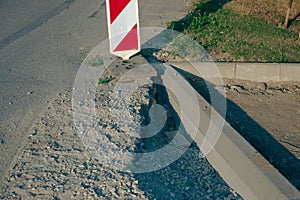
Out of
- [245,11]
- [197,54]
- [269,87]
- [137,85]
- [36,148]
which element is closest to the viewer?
[36,148]

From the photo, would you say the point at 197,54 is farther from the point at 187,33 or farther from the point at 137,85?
the point at 137,85

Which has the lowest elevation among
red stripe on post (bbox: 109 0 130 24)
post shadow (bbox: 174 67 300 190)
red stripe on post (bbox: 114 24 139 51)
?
post shadow (bbox: 174 67 300 190)

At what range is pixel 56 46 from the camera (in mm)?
7074

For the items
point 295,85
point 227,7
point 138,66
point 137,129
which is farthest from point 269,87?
point 227,7

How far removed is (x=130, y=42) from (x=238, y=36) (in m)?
2.91

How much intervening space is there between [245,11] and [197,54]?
3.17 meters

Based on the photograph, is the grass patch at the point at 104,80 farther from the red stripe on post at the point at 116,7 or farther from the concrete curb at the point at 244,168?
the concrete curb at the point at 244,168

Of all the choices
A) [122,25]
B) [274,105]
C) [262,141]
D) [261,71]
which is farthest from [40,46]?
[262,141]

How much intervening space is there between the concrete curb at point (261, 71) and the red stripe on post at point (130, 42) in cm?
139

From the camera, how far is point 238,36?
762 centimetres

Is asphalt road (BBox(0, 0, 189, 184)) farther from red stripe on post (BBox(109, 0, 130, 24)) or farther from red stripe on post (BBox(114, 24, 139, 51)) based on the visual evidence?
red stripe on post (BBox(109, 0, 130, 24))

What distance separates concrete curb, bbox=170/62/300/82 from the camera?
6.17 metres

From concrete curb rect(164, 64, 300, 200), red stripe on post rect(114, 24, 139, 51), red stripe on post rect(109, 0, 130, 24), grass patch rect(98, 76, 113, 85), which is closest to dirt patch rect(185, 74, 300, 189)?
concrete curb rect(164, 64, 300, 200)

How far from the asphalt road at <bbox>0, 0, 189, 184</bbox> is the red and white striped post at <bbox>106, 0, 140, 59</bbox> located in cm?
84
